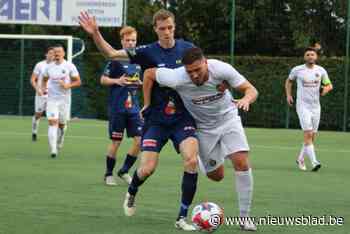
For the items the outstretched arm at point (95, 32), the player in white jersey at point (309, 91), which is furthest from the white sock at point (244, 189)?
the player in white jersey at point (309, 91)

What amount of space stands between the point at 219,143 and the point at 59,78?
8.78 meters

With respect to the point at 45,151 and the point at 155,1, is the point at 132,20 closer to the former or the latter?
the point at 155,1

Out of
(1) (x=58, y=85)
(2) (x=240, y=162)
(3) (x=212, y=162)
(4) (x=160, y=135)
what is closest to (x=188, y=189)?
(3) (x=212, y=162)

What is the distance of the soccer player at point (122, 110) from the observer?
524 inches

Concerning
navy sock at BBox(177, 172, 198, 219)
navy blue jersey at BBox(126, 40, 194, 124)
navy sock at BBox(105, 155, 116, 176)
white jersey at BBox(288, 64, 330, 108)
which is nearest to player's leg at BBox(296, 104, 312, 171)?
white jersey at BBox(288, 64, 330, 108)

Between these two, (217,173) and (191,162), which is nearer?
(191,162)

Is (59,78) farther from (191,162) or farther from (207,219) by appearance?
(207,219)

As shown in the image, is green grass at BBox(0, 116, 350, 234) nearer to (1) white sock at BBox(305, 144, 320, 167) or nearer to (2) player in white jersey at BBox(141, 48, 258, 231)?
(1) white sock at BBox(305, 144, 320, 167)

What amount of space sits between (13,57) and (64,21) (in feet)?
7.35

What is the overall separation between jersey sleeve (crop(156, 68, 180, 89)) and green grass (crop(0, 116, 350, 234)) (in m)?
1.35

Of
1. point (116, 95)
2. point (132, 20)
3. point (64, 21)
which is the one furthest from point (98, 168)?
point (132, 20)

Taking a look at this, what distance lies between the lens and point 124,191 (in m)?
12.4

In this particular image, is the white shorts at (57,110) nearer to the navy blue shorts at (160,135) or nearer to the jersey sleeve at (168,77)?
the navy blue shorts at (160,135)

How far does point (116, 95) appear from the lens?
13688 millimetres
